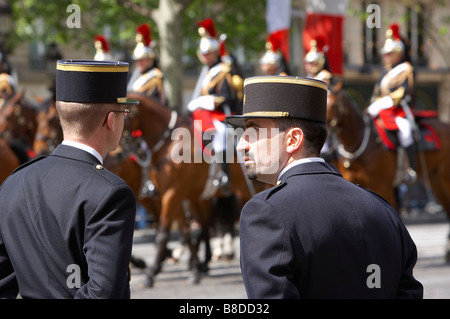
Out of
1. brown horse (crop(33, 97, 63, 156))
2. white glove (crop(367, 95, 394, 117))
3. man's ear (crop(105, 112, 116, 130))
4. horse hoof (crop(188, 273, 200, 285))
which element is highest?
man's ear (crop(105, 112, 116, 130))

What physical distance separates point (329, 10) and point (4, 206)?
15.3m

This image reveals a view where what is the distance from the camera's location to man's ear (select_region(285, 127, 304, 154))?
291cm

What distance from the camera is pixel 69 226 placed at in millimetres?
2887

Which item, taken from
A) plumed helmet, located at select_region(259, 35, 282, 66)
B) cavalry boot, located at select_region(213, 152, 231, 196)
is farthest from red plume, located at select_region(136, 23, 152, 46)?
cavalry boot, located at select_region(213, 152, 231, 196)

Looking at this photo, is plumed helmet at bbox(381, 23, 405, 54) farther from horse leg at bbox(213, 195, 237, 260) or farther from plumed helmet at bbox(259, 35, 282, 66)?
horse leg at bbox(213, 195, 237, 260)

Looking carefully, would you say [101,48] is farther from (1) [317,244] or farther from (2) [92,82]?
(1) [317,244]

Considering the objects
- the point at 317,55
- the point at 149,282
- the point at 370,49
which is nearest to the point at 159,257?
the point at 149,282

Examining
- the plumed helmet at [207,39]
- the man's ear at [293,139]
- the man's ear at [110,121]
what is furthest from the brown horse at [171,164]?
the man's ear at [293,139]

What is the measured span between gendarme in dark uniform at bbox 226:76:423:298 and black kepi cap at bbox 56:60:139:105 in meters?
0.69

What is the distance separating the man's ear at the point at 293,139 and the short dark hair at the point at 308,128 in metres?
0.02

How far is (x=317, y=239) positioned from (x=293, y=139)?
1.43 ft
